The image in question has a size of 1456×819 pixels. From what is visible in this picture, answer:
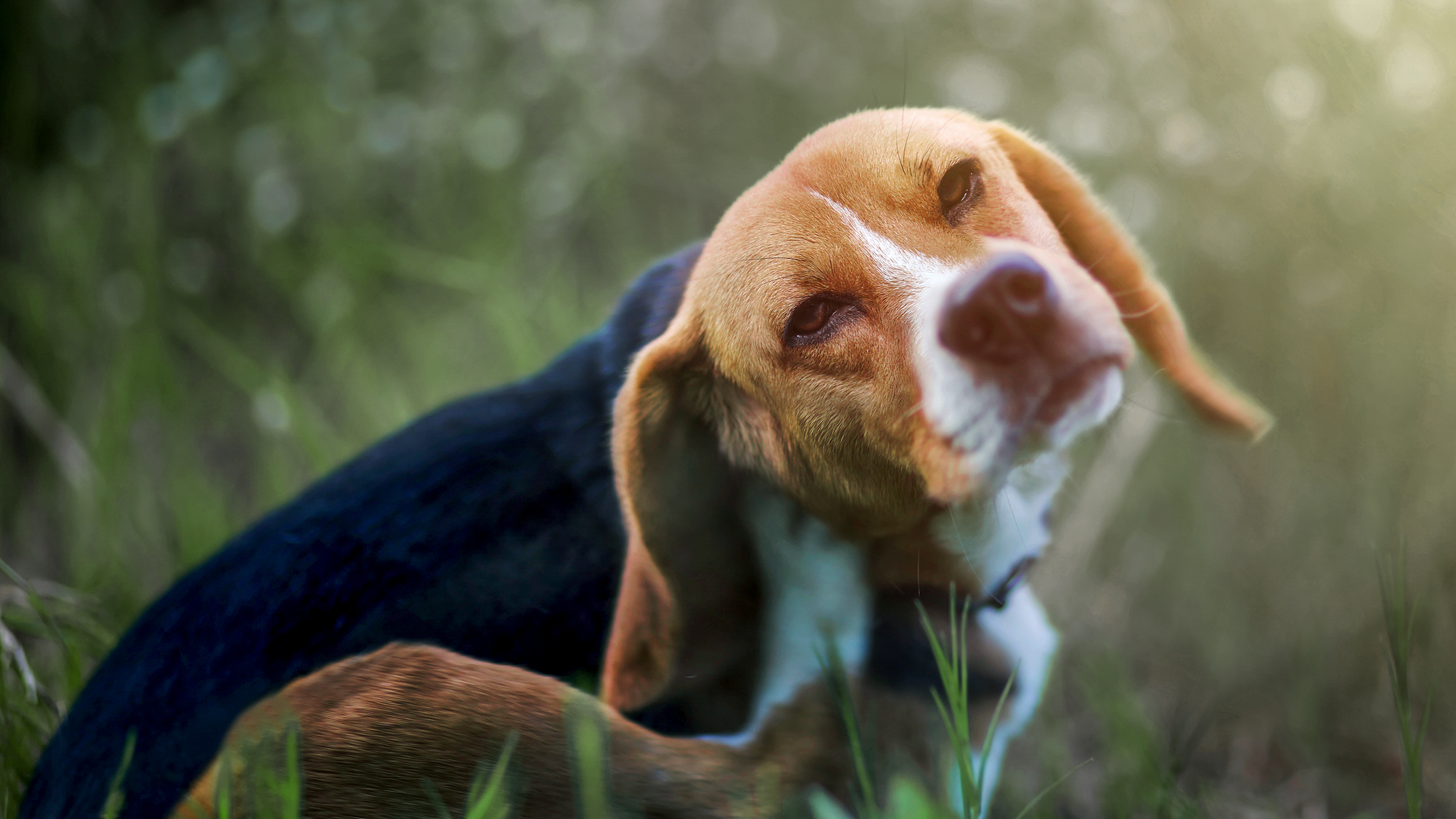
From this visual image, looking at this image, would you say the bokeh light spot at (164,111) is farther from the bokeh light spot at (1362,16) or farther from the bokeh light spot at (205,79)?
the bokeh light spot at (1362,16)

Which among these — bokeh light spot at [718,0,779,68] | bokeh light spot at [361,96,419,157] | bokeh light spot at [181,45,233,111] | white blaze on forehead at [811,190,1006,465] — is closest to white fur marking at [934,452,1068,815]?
white blaze on forehead at [811,190,1006,465]

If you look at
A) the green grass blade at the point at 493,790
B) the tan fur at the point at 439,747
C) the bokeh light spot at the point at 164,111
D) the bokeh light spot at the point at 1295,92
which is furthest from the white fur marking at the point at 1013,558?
the bokeh light spot at the point at 164,111

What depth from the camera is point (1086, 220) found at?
141cm

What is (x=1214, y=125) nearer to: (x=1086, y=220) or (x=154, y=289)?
(x=1086, y=220)

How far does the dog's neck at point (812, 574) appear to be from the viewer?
132 centimetres

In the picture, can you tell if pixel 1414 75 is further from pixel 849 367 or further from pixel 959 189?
pixel 849 367

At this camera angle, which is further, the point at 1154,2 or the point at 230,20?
the point at 230,20

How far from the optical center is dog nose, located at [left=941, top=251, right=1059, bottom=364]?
110cm

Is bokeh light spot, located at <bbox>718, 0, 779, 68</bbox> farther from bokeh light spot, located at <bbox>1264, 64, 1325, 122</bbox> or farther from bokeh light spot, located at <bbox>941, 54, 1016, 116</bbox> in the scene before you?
bokeh light spot, located at <bbox>1264, 64, 1325, 122</bbox>

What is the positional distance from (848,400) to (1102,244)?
478 mm

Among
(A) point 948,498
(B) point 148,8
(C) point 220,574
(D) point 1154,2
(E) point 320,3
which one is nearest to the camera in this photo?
(A) point 948,498

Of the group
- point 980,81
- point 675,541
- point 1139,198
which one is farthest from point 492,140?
point 675,541

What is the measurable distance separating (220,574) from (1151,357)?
1.39 meters

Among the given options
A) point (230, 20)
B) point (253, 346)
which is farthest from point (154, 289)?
point (230, 20)
